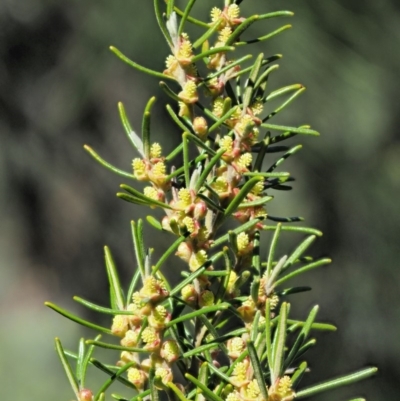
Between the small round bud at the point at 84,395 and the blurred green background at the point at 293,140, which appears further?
the blurred green background at the point at 293,140

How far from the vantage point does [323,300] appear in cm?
137

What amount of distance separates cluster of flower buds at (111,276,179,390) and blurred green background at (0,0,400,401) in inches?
33.6

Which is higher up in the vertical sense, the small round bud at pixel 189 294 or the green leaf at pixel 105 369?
the small round bud at pixel 189 294

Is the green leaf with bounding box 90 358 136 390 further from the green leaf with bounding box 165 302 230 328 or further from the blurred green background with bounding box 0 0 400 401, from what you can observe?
the blurred green background with bounding box 0 0 400 401

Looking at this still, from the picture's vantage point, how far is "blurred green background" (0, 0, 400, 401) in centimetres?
119

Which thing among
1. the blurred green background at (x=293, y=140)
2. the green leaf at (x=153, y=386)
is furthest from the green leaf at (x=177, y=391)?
the blurred green background at (x=293, y=140)

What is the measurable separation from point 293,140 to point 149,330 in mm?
954

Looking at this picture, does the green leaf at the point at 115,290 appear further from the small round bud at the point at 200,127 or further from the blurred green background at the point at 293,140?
the blurred green background at the point at 293,140

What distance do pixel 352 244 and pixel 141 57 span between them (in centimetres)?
55

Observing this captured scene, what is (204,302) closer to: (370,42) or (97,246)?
(370,42)

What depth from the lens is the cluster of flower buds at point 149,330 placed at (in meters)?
0.29

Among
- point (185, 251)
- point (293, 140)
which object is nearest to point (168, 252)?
point (185, 251)

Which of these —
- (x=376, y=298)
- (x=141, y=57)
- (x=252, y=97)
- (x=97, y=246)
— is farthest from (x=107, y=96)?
(x=252, y=97)

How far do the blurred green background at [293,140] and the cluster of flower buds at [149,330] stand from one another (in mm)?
852
